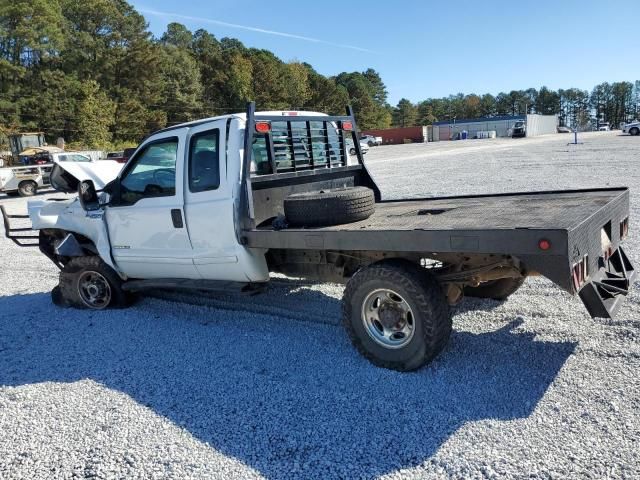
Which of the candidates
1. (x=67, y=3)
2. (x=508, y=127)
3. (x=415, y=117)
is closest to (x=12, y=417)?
(x=67, y=3)

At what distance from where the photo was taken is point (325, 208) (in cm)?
445

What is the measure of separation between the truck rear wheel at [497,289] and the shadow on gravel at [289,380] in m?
0.60

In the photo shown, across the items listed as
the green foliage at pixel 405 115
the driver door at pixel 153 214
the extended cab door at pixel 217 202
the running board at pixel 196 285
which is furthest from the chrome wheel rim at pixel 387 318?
the green foliage at pixel 405 115

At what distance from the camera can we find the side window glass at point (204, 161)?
16.3ft

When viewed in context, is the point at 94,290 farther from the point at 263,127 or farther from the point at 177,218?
the point at 263,127

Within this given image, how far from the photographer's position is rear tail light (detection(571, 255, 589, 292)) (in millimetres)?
3322

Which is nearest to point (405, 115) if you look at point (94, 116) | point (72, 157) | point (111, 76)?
point (111, 76)

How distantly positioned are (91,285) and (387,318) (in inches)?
156

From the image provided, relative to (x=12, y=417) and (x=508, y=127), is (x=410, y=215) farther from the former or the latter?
(x=508, y=127)

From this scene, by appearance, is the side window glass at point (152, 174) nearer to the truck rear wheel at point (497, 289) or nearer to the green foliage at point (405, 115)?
the truck rear wheel at point (497, 289)

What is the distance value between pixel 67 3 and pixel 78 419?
7806 centimetres

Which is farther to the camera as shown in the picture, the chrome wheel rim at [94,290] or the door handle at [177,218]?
A: the chrome wheel rim at [94,290]

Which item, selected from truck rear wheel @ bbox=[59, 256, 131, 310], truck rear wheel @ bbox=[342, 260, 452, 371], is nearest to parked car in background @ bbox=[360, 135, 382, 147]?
truck rear wheel @ bbox=[59, 256, 131, 310]

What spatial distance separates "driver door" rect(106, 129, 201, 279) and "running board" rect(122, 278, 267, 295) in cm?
8
